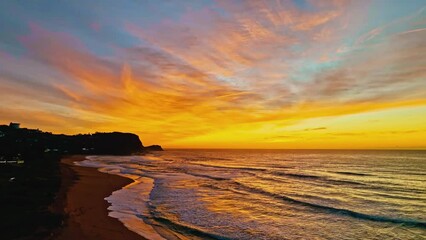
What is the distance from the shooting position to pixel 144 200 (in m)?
23.6

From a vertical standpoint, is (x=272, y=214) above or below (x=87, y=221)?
below

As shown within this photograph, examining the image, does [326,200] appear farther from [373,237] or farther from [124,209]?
[124,209]

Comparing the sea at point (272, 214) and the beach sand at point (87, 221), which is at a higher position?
the beach sand at point (87, 221)

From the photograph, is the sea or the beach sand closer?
the beach sand

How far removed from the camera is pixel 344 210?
68.7 ft

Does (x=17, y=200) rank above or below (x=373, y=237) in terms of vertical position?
above

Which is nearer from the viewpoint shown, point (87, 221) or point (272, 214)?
point (87, 221)

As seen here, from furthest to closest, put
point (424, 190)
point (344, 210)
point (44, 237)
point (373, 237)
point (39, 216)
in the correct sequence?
1. point (424, 190)
2. point (344, 210)
3. point (373, 237)
4. point (39, 216)
5. point (44, 237)

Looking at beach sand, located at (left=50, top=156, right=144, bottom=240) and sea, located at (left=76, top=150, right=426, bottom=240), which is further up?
beach sand, located at (left=50, top=156, right=144, bottom=240)

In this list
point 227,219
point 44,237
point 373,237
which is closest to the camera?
point 44,237

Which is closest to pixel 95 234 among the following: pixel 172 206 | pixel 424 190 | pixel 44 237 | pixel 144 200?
pixel 44 237

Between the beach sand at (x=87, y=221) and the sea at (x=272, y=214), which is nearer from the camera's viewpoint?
the beach sand at (x=87, y=221)

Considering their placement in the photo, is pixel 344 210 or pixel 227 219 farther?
pixel 344 210

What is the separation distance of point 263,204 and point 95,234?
14047 mm
